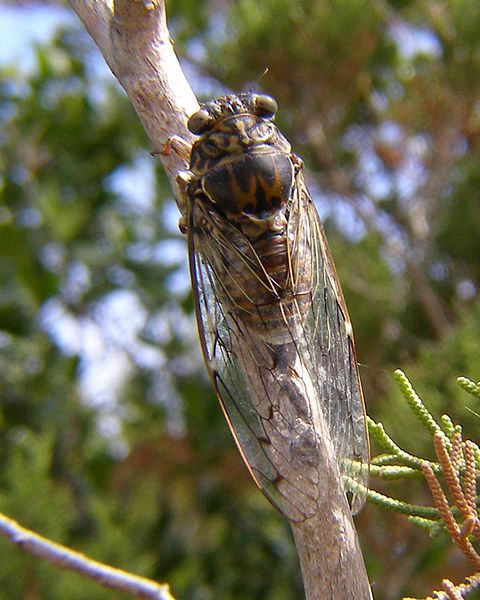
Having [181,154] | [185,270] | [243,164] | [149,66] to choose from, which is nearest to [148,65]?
[149,66]

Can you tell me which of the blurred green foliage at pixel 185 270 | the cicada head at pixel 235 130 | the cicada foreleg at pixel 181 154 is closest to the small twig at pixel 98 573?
the cicada foreleg at pixel 181 154

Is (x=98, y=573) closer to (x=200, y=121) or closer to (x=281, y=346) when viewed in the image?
(x=281, y=346)

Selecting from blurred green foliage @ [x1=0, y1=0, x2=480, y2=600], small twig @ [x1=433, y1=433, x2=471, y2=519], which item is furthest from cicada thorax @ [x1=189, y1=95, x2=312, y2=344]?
blurred green foliage @ [x1=0, y1=0, x2=480, y2=600]

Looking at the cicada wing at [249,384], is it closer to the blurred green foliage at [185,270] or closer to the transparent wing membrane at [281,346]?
the transparent wing membrane at [281,346]

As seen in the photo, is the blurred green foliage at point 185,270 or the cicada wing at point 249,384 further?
the blurred green foliage at point 185,270

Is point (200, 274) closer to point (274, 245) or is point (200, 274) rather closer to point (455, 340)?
point (274, 245)

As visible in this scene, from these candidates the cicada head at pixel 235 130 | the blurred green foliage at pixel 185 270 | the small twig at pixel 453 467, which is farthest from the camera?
the blurred green foliage at pixel 185 270

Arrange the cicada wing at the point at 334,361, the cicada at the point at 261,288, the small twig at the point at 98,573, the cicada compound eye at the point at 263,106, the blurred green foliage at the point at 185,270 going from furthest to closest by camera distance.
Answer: the blurred green foliage at the point at 185,270 → the cicada compound eye at the point at 263,106 → the cicada at the point at 261,288 → the cicada wing at the point at 334,361 → the small twig at the point at 98,573

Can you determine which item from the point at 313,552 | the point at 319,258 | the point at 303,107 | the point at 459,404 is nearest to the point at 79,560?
the point at 313,552
